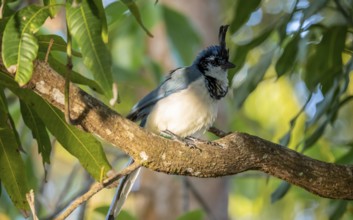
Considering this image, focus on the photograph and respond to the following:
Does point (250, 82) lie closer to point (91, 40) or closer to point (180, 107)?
point (180, 107)

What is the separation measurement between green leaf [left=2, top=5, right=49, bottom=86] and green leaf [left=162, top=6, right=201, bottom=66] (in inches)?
92.3

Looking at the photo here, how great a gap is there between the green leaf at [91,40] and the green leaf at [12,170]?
2.13 ft

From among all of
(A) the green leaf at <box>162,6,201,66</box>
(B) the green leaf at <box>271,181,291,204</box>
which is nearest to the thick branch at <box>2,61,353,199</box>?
(B) the green leaf at <box>271,181,291,204</box>

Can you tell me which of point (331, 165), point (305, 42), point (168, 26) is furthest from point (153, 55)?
point (331, 165)

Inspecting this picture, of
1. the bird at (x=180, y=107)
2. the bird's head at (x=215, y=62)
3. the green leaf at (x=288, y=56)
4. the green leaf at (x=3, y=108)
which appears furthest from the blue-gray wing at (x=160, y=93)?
the green leaf at (x=3, y=108)

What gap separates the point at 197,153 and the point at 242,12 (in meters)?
1.26

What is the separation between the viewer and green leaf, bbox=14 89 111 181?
2502 millimetres

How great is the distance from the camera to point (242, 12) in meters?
3.53

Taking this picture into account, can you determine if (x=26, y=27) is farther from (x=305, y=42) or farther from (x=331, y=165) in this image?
(x=305, y=42)

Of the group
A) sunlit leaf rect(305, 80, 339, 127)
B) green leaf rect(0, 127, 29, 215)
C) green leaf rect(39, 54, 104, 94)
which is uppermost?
green leaf rect(39, 54, 104, 94)

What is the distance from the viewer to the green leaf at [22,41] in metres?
1.97

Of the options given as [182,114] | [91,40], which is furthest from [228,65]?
[91,40]

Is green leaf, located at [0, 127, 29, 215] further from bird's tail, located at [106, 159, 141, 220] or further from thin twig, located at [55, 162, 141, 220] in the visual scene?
bird's tail, located at [106, 159, 141, 220]

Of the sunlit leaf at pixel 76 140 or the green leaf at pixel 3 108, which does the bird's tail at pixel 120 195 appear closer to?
the sunlit leaf at pixel 76 140
